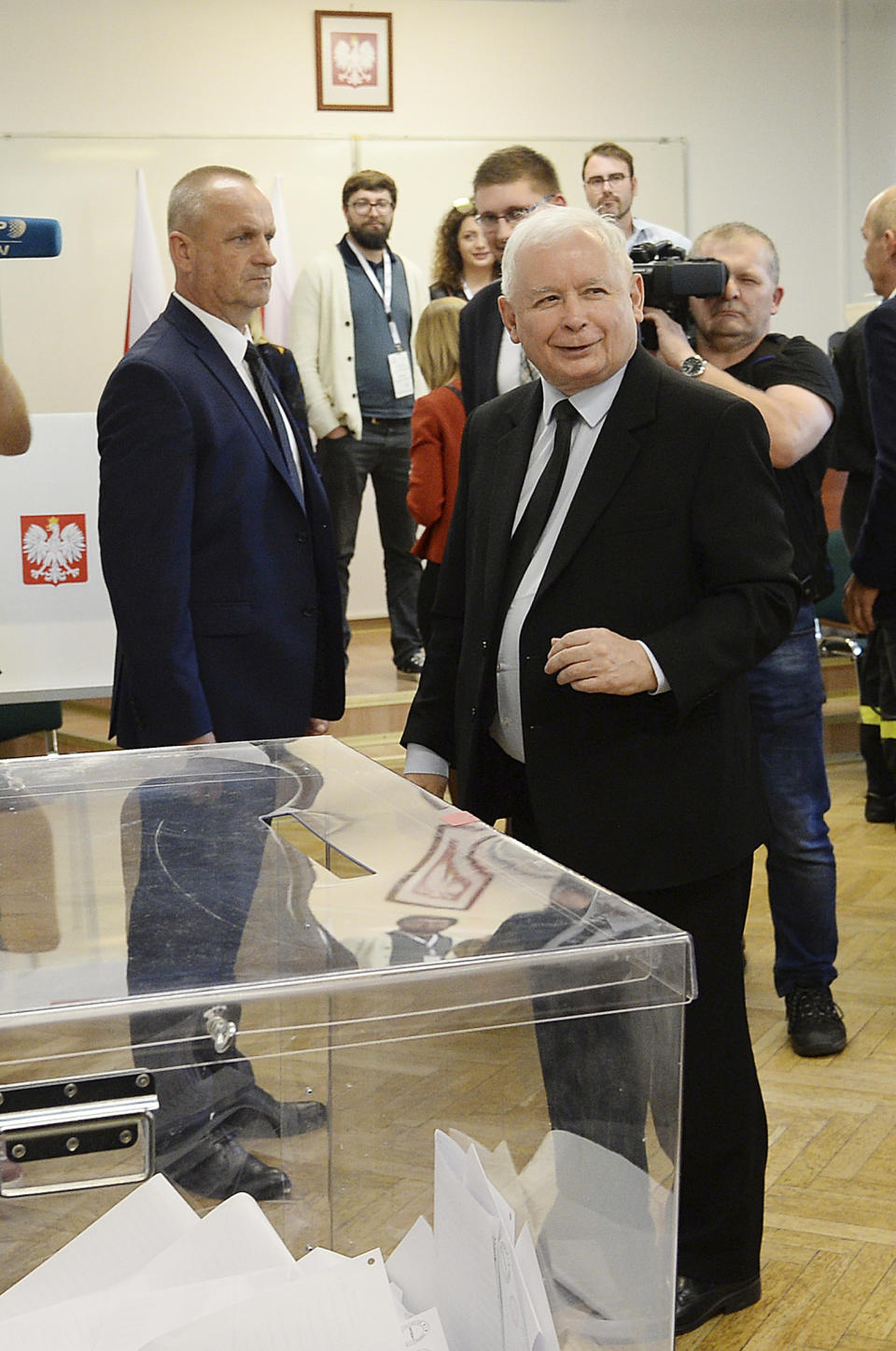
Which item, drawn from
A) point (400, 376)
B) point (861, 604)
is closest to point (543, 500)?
point (861, 604)

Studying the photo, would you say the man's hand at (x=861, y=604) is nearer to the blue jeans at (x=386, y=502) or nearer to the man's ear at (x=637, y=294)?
the man's ear at (x=637, y=294)

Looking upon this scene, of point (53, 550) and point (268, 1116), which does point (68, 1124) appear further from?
point (53, 550)

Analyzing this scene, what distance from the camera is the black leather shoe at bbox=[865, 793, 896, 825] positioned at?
4461 millimetres

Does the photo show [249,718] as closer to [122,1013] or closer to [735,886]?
[735,886]

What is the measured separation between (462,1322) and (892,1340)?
122 centimetres

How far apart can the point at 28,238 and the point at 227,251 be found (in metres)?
0.29

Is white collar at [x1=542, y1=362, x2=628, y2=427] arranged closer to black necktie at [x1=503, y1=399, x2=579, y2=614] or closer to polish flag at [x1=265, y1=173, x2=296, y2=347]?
black necktie at [x1=503, y1=399, x2=579, y2=614]

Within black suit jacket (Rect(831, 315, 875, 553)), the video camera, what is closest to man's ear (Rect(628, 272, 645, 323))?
the video camera

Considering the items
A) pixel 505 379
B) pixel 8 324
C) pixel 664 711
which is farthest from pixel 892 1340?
pixel 8 324

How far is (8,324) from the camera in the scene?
693 centimetres

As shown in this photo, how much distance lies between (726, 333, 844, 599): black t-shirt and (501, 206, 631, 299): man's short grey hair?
0.86 m

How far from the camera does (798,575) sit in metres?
2.61

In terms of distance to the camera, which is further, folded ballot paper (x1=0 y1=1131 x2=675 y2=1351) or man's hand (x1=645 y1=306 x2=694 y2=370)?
man's hand (x1=645 y1=306 x2=694 y2=370)

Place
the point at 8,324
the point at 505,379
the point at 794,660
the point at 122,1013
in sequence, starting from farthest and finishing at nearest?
the point at 8,324 → the point at 505,379 → the point at 794,660 → the point at 122,1013
